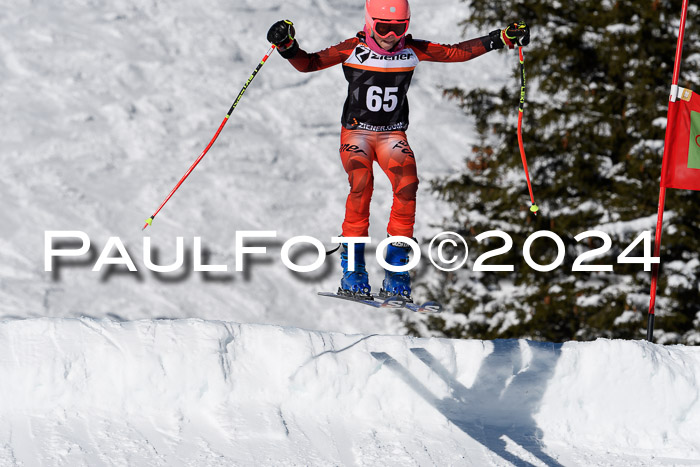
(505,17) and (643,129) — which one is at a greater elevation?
(505,17)

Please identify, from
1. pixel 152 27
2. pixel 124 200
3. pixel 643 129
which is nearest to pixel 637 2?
pixel 643 129

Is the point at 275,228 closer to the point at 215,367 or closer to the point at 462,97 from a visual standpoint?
the point at 462,97

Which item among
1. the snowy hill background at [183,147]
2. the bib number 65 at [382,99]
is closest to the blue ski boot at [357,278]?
the bib number 65 at [382,99]

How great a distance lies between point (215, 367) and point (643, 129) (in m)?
8.62

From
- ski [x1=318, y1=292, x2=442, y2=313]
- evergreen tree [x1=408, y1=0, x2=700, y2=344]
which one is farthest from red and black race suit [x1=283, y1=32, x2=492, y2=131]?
evergreen tree [x1=408, y1=0, x2=700, y2=344]

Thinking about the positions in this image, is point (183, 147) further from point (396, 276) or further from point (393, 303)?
point (393, 303)

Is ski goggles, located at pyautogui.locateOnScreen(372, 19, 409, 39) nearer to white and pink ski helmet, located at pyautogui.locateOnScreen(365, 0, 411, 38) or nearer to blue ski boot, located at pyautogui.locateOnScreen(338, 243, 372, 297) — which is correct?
white and pink ski helmet, located at pyautogui.locateOnScreen(365, 0, 411, 38)

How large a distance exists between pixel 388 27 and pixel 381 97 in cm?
44

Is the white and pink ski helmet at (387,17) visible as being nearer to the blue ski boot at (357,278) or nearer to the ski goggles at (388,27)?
the ski goggles at (388,27)

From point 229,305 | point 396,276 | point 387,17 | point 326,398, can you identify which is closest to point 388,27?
point 387,17

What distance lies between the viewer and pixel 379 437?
7.26 meters

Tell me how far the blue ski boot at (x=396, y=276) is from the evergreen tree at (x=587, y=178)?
7.64 meters

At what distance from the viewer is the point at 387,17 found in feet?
20.2

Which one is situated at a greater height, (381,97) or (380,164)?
(381,97)
